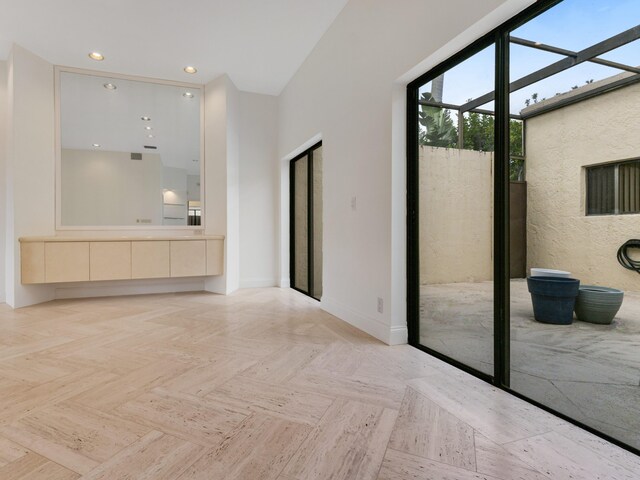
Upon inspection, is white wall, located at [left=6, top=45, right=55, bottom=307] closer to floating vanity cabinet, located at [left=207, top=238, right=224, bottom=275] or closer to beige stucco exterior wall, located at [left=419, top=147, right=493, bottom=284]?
floating vanity cabinet, located at [left=207, top=238, right=224, bottom=275]

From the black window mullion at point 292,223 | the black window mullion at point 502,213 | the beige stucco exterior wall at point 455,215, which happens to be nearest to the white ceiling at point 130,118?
the black window mullion at point 292,223

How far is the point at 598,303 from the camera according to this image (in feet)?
5.17

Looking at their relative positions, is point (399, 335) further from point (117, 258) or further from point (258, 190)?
point (117, 258)

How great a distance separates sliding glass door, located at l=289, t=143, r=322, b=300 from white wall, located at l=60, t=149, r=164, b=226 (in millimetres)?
1587

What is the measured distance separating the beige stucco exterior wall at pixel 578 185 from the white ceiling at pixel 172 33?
244cm

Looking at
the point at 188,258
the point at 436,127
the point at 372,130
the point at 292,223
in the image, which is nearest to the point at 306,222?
the point at 292,223

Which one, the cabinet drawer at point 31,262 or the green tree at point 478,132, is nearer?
the green tree at point 478,132

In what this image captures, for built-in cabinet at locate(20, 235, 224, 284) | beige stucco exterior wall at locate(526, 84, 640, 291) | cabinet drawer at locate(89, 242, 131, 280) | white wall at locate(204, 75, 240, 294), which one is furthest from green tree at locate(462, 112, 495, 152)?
cabinet drawer at locate(89, 242, 131, 280)

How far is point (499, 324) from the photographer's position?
1947mm

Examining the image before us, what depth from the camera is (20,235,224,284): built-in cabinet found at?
13.0 ft

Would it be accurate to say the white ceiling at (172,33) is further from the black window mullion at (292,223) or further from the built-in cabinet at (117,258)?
the built-in cabinet at (117,258)

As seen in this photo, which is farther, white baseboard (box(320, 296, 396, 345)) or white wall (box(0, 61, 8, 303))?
white wall (box(0, 61, 8, 303))

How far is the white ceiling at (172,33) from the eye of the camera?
10.9 ft

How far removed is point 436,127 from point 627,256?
4.64 ft
